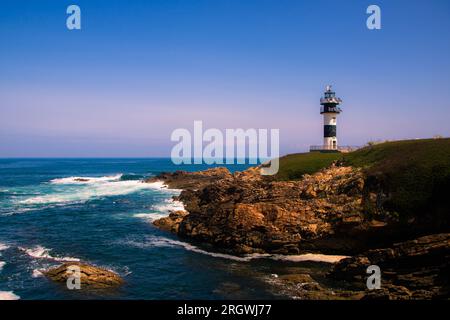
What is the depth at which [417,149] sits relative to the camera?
3394 cm

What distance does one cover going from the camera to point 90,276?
966 inches

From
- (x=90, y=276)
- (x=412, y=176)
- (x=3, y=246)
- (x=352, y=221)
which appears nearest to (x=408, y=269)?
(x=352, y=221)

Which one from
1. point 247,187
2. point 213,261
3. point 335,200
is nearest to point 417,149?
point 335,200

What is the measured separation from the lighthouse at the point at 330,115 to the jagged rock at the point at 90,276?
122 ft

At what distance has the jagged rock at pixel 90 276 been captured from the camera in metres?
24.0

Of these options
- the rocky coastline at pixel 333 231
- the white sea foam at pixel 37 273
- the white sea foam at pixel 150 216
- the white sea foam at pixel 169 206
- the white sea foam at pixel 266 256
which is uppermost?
the rocky coastline at pixel 333 231

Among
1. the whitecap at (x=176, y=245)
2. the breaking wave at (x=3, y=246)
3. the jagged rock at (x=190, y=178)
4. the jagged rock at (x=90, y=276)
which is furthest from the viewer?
the jagged rock at (x=190, y=178)

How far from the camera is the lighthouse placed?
53.4 meters

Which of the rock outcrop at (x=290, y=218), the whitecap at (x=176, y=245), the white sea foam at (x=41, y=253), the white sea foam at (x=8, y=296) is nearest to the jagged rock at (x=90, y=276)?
the white sea foam at (x=8, y=296)

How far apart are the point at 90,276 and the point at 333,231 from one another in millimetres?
19755

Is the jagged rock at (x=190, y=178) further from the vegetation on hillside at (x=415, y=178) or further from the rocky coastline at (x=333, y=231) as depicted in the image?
the vegetation on hillside at (x=415, y=178)
